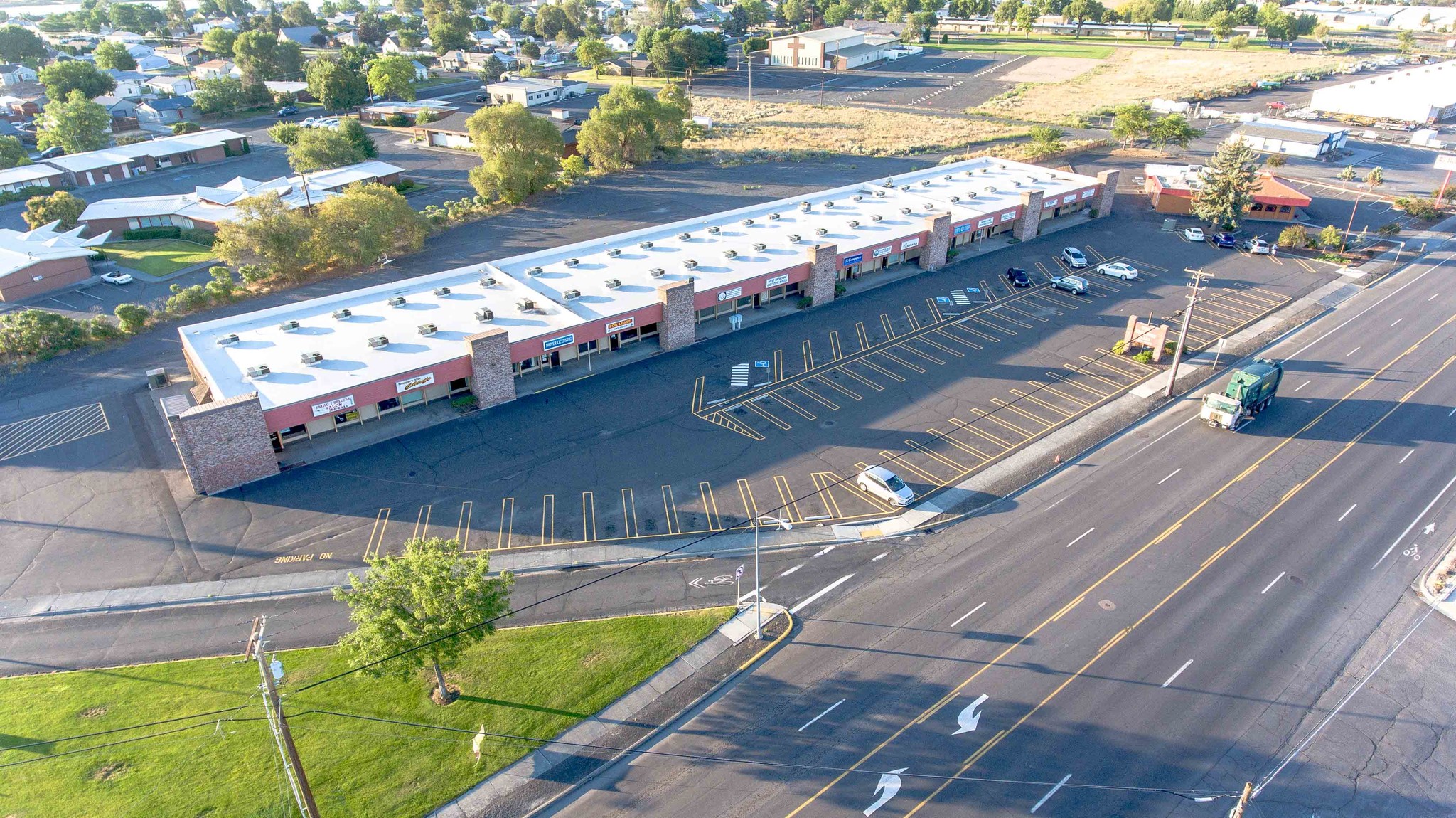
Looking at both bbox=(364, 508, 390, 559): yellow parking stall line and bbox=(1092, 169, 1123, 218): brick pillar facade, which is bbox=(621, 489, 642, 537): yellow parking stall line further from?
bbox=(1092, 169, 1123, 218): brick pillar facade

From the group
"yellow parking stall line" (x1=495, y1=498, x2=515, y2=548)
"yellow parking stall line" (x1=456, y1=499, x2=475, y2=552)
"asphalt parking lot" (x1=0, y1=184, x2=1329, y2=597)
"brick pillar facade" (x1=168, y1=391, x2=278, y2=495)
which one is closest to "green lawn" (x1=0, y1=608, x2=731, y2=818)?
"yellow parking stall line" (x1=495, y1=498, x2=515, y2=548)

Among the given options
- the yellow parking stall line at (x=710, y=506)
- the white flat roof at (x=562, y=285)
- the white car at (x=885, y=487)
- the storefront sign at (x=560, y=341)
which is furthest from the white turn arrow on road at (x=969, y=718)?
the white flat roof at (x=562, y=285)

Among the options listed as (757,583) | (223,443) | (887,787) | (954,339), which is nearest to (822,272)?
(954,339)

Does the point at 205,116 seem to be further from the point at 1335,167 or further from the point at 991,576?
the point at 1335,167

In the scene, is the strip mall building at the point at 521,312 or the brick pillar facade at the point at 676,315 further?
the brick pillar facade at the point at 676,315

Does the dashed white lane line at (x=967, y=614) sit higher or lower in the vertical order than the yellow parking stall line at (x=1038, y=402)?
lower

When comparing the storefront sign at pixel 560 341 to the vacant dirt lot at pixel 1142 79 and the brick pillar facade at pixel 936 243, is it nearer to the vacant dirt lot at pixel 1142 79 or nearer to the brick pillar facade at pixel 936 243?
the brick pillar facade at pixel 936 243

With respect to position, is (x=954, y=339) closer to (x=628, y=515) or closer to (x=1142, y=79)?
(x=628, y=515)
